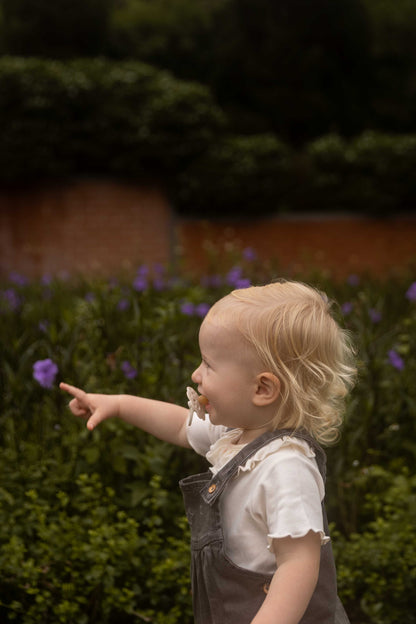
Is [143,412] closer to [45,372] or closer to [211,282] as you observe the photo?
[45,372]

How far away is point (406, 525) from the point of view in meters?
2.21

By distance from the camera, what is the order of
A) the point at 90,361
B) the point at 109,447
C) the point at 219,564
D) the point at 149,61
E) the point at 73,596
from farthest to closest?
the point at 149,61
the point at 90,361
the point at 109,447
the point at 73,596
the point at 219,564

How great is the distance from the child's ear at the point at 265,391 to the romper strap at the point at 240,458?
69 mm

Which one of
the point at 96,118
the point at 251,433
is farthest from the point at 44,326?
the point at 96,118

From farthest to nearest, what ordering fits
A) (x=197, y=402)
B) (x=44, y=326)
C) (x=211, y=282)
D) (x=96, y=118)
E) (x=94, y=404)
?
1. (x=96, y=118)
2. (x=211, y=282)
3. (x=44, y=326)
4. (x=94, y=404)
5. (x=197, y=402)

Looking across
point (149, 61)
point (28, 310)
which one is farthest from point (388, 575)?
point (149, 61)

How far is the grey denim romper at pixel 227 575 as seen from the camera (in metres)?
1.30

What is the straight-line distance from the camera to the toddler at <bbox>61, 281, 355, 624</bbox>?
1.26m

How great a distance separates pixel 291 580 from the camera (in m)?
1.17

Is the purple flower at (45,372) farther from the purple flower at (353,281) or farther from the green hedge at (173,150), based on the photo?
the green hedge at (173,150)

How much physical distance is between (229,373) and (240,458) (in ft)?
0.52

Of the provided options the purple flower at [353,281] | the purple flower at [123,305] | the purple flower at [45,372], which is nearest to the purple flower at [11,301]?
the purple flower at [123,305]

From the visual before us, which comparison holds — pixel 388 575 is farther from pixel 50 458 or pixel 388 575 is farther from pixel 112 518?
pixel 50 458

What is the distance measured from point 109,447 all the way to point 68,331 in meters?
0.65
